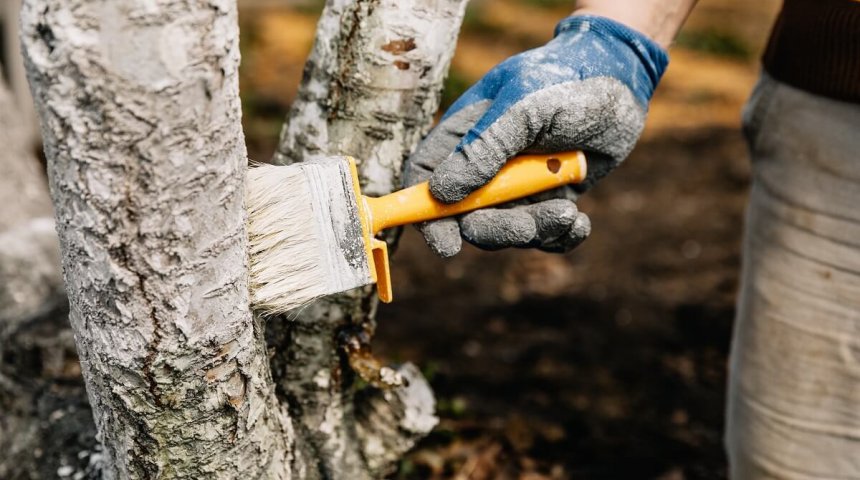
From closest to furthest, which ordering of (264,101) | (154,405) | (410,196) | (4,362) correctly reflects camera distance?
(154,405), (410,196), (4,362), (264,101)

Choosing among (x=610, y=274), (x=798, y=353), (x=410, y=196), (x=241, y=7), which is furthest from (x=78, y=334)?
(x=241, y=7)

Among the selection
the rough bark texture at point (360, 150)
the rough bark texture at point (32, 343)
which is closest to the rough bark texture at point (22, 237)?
the rough bark texture at point (32, 343)

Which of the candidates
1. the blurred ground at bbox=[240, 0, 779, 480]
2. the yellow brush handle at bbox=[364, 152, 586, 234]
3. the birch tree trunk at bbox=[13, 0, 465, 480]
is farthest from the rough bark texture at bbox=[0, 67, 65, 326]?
the yellow brush handle at bbox=[364, 152, 586, 234]

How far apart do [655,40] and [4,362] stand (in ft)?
6.73

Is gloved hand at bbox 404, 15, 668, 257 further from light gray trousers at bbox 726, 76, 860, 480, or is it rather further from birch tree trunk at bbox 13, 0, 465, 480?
light gray trousers at bbox 726, 76, 860, 480

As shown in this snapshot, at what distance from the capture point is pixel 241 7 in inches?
291

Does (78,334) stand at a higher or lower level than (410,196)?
lower

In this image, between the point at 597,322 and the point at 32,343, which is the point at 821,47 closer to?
the point at 597,322

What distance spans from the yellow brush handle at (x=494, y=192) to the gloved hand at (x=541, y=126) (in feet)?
0.08

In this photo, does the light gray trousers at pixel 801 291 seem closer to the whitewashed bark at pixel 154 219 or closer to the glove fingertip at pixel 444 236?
the glove fingertip at pixel 444 236

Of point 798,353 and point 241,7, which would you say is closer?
point 798,353

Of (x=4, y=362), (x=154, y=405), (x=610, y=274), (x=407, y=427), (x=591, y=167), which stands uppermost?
(x=591, y=167)

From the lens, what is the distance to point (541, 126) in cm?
154

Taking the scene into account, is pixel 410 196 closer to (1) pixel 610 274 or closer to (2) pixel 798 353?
(2) pixel 798 353
